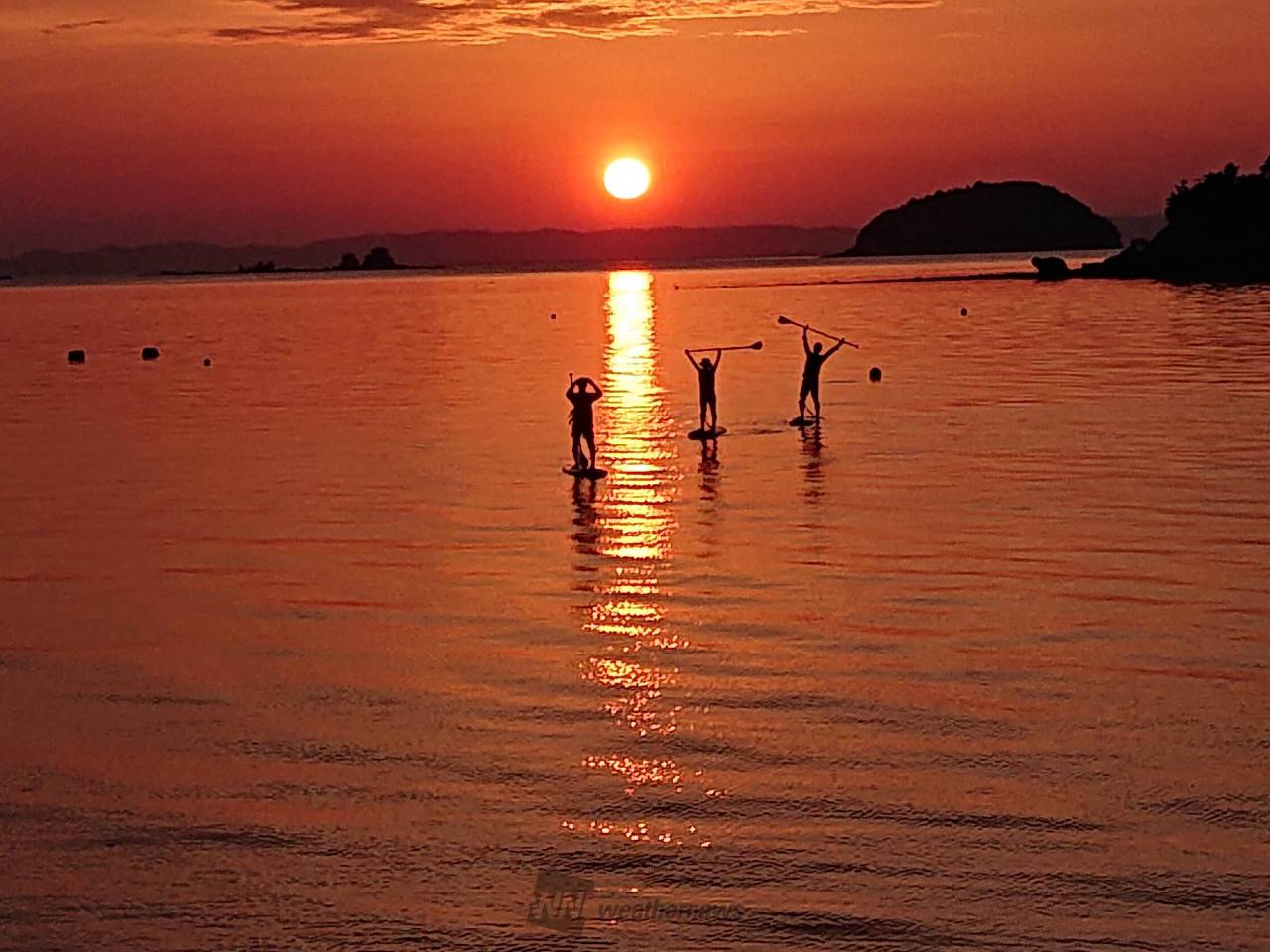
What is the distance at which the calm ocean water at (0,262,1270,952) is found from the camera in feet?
34.7

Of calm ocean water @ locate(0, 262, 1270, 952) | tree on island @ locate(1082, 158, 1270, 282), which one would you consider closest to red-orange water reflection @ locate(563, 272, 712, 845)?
calm ocean water @ locate(0, 262, 1270, 952)

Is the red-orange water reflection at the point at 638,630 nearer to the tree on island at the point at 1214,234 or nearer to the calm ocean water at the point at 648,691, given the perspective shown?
the calm ocean water at the point at 648,691

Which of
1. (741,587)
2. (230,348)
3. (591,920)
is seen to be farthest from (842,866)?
(230,348)

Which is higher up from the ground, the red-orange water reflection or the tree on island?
the tree on island

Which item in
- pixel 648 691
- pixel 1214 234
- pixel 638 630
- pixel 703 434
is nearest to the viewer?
pixel 648 691

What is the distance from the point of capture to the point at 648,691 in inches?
610

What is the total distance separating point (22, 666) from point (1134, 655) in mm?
Result: 10906

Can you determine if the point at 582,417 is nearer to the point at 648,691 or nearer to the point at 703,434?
the point at 703,434

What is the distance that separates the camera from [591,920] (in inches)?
403

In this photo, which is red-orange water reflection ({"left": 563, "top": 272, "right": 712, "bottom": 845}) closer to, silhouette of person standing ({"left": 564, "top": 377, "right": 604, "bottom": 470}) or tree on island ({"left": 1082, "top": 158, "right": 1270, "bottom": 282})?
silhouette of person standing ({"left": 564, "top": 377, "right": 604, "bottom": 470})

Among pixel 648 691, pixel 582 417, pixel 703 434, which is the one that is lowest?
pixel 648 691

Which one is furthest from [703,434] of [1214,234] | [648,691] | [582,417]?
[1214,234]

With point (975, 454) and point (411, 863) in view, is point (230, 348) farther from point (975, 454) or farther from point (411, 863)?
point (411, 863)

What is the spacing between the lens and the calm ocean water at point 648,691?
10570mm
